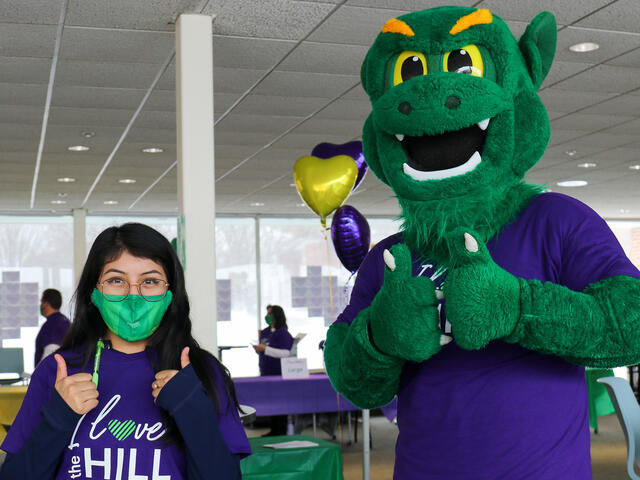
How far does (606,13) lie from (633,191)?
25.0 feet

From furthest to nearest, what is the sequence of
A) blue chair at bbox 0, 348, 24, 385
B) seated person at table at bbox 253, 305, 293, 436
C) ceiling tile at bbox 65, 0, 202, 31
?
1. blue chair at bbox 0, 348, 24, 385
2. seated person at table at bbox 253, 305, 293, 436
3. ceiling tile at bbox 65, 0, 202, 31

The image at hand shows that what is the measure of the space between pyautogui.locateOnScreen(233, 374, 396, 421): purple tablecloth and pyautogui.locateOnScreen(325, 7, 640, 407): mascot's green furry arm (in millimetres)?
5200

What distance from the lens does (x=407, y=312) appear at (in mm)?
1324

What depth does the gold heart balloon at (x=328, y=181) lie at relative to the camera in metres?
4.55

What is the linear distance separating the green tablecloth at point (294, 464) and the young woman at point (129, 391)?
197 centimetres

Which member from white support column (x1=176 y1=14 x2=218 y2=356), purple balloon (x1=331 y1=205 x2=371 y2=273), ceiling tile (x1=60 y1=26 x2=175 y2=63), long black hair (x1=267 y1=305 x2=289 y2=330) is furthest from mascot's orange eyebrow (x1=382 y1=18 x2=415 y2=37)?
long black hair (x1=267 y1=305 x2=289 y2=330)

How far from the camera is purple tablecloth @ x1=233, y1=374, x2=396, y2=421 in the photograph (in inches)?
263

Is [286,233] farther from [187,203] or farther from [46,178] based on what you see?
[187,203]

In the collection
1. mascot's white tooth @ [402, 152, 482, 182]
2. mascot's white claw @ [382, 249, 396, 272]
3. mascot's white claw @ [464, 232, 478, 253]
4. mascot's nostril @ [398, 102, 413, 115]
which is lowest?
mascot's white claw @ [382, 249, 396, 272]

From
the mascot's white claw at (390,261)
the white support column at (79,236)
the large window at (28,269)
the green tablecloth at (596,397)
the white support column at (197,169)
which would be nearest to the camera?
the mascot's white claw at (390,261)

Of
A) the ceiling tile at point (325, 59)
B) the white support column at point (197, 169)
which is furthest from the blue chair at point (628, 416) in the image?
the ceiling tile at point (325, 59)

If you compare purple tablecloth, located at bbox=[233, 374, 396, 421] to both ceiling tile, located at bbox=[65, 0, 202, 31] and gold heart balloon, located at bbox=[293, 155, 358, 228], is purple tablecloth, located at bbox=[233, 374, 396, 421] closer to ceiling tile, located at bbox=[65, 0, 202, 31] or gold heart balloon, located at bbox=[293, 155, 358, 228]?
gold heart balloon, located at bbox=[293, 155, 358, 228]

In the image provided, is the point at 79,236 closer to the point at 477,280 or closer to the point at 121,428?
the point at 121,428

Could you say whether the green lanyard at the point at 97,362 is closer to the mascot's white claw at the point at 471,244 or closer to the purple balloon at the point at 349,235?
the mascot's white claw at the point at 471,244
